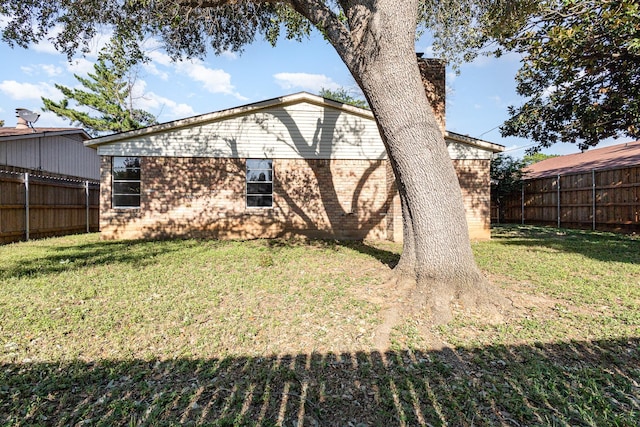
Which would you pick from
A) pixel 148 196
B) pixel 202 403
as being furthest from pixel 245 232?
pixel 202 403

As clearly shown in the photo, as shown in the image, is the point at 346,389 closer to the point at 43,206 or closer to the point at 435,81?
the point at 435,81

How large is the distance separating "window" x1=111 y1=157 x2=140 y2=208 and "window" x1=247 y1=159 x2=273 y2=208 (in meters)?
3.64

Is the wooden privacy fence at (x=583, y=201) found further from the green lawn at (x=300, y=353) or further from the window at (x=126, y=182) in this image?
the window at (x=126, y=182)

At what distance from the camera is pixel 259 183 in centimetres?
1105

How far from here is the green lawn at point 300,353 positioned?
253cm

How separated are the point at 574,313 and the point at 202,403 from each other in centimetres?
450

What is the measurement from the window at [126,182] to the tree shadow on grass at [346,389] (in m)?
8.54

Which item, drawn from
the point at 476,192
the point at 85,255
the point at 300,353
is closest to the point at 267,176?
the point at 85,255

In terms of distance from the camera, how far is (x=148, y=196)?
10.7 meters

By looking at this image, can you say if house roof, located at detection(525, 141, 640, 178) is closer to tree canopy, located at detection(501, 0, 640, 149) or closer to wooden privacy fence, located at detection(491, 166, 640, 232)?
wooden privacy fence, located at detection(491, 166, 640, 232)

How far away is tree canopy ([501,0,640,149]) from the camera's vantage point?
25.3ft

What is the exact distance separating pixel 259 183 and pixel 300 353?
829cm

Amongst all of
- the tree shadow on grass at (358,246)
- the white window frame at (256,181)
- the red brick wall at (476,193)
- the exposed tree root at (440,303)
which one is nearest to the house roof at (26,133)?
the white window frame at (256,181)

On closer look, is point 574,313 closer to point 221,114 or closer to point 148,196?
point 221,114
